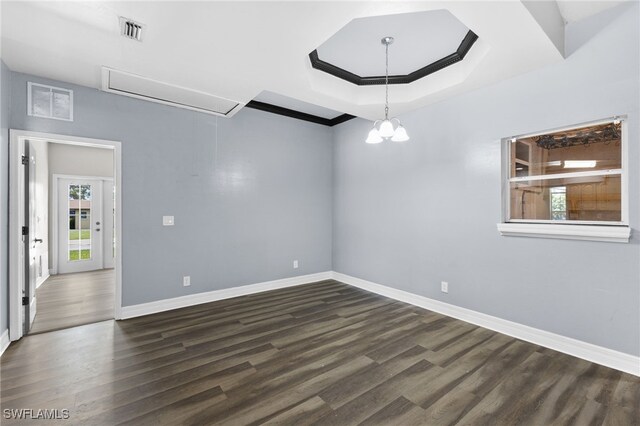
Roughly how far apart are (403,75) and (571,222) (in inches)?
98.9

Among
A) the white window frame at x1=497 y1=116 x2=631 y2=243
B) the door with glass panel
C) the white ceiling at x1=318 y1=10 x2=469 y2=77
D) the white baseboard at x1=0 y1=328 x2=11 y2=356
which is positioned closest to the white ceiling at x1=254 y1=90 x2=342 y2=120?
A: the white ceiling at x1=318 y1=10 x2=469 y2=77

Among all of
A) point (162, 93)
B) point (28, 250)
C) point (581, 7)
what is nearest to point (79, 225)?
point (28, 250)

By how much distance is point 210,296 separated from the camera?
4.14 metres

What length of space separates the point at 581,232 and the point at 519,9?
1.96 meters

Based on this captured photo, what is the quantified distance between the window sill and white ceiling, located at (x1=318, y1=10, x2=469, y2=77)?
205 centimetres

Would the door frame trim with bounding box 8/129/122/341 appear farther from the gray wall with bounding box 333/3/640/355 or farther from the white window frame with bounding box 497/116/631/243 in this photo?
the white window frame with bounding box 497/116/631/243

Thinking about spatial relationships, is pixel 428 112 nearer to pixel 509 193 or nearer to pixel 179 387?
pixel 509 193

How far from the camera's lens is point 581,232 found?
8.36 ft

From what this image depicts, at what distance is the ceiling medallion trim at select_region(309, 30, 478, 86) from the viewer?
9.82 ft

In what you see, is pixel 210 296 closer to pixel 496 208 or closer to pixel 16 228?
pixel 16 228

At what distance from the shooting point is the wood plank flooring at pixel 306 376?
1.89 meters

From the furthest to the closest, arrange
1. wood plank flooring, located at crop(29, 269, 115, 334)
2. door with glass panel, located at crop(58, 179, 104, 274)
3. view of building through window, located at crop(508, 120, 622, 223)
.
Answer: door with glass panel, located at crop(58, 179, 104, 274), wood plank flooring, located at crop(29, 269, 115, 334), view of building through window, located at crop(508, 120, 622, 223)

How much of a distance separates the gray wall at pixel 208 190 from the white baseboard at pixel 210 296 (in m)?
0.08

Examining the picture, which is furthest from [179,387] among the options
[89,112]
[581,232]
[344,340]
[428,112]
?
[428,112]
